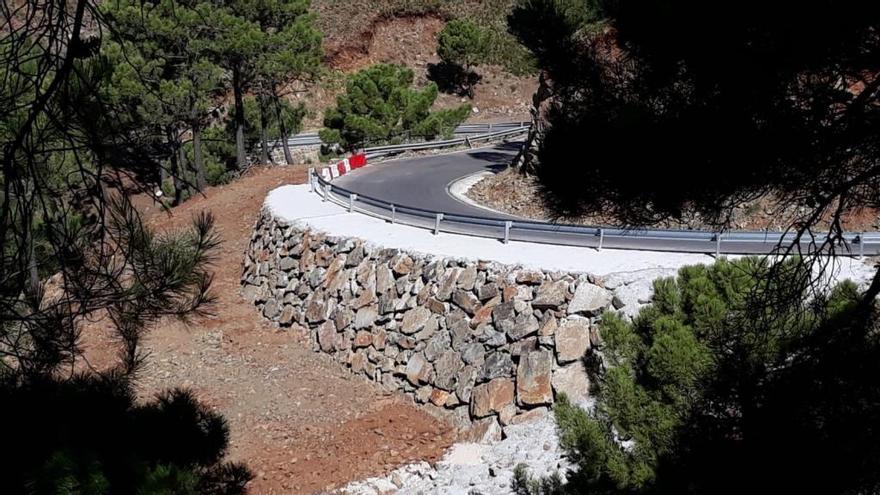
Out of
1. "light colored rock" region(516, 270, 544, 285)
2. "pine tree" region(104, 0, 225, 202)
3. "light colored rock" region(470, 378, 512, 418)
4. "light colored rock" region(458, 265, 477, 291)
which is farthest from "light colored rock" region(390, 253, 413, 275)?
"pine tree" region(104, 0, 225, 202)

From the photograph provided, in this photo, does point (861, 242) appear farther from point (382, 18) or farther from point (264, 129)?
point (382, 18)

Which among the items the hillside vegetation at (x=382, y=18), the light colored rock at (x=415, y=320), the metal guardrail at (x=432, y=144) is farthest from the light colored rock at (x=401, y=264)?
the hillside vegetation at (x=382, y=18)

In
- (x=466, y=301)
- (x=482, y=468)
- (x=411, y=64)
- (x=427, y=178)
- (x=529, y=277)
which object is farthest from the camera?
(x=411, y=64)

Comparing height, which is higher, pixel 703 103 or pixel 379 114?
pixel 703 103

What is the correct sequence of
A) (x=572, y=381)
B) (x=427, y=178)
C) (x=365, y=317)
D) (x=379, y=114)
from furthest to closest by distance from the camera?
(x=379, y=114) < (x=427, y=178) < (x=365, y=317) < (x=572, y=381)

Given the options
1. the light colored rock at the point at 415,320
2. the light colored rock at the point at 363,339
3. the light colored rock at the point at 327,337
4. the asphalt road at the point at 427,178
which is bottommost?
the light colored rock at the point at 327,337

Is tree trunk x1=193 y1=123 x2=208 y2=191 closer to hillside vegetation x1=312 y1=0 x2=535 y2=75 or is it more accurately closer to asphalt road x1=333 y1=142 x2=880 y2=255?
asphalt road x1=333 y1=142 x2=880 y2=255

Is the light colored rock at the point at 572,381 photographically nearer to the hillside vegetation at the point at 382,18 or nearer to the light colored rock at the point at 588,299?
the light colored rock at the point at 588,299

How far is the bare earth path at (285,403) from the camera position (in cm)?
1097

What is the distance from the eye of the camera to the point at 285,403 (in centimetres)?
1276

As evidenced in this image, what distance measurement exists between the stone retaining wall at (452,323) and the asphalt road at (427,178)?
3.89m

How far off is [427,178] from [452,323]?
10.6 metres

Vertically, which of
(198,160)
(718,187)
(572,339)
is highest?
(718,187)

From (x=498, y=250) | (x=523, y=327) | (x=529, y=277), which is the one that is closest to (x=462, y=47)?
(x=498, y=250)
